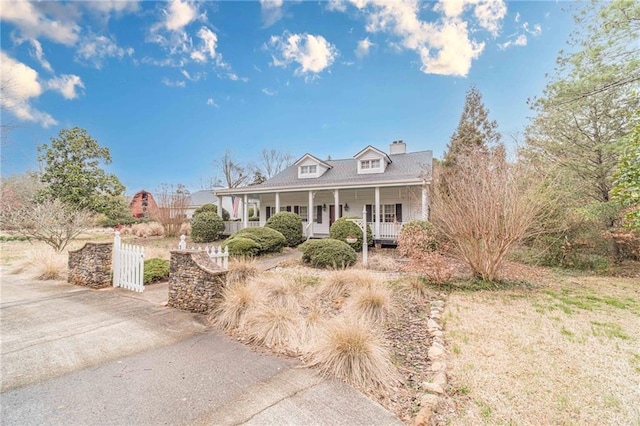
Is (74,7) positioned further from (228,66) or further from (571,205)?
(571,205)

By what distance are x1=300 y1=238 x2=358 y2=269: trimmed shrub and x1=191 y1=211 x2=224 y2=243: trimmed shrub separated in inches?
345

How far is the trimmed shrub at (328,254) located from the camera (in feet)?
30.8

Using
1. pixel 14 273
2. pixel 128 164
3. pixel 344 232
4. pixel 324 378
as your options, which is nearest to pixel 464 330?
pixel 324 378

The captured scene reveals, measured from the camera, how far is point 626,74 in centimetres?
882

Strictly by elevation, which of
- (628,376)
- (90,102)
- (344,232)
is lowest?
(628,376)

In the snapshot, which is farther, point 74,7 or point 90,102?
point 90,102

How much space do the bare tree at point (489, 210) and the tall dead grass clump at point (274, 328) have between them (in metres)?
4.70

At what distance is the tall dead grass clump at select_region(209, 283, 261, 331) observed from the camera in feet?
14.9

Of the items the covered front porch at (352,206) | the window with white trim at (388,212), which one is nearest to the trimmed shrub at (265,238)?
the covered front porch at (352,206)

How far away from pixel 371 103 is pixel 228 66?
28.5 ft

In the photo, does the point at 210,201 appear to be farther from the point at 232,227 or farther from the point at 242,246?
the point at 242,246

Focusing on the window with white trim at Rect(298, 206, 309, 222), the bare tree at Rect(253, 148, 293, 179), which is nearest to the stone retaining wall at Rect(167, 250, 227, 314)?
the window with white trim at Rect(298, 206, 309, 222)

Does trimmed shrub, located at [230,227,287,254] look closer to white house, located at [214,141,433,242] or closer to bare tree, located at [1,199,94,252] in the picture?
white house, located at [214,141,433,242]

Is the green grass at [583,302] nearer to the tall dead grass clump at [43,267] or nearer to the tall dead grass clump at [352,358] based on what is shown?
the tall dead grass clump at [352,358]
